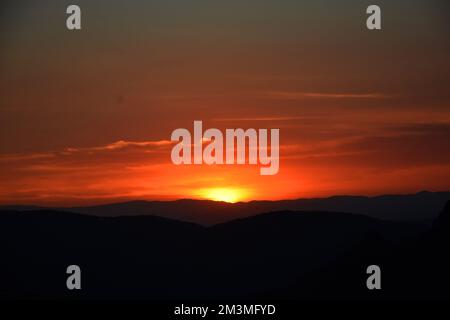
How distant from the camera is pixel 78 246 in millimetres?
24438

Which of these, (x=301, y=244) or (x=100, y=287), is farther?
(x=301, y=244)

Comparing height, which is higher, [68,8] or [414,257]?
[68,8]

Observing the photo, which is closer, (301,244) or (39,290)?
(39,290)
